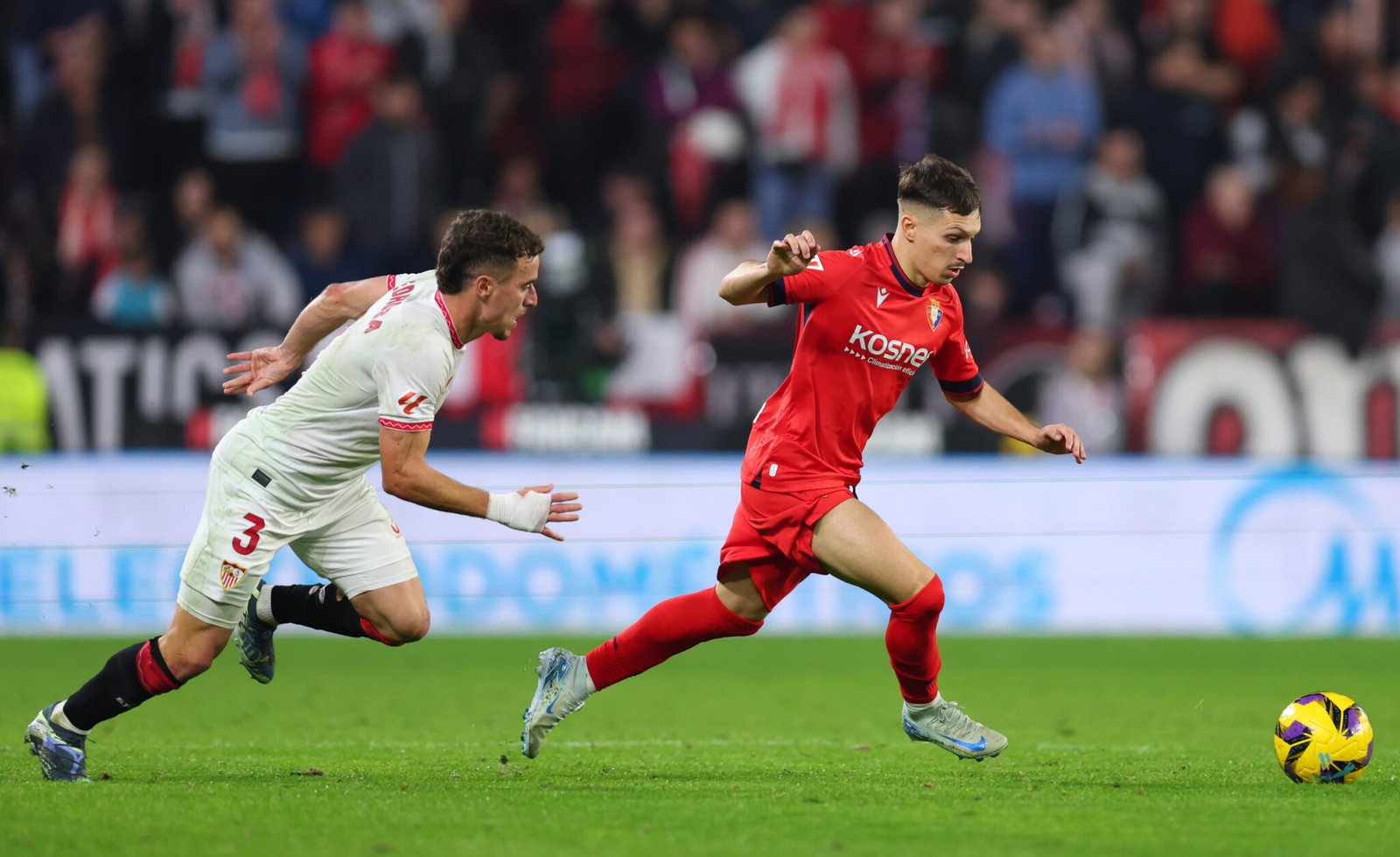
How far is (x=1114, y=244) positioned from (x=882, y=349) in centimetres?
921

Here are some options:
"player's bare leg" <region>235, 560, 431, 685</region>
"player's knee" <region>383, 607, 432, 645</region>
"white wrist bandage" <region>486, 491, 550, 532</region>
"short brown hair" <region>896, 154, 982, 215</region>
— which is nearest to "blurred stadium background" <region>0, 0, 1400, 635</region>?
"player's bare leg" <region>235, 560, 431, 685</region>

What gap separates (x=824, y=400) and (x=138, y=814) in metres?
2.96

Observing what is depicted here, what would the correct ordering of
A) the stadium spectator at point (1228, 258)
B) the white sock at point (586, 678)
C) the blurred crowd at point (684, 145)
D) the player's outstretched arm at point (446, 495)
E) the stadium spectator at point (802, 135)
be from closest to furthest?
the player's outstretched arm at point (446, 495)
the white sock at point (586, 678)
the blurred crowd at point (684, 145)
the stadium spectator at point (1228, 258)
the stadium spectator at point (802, 135)

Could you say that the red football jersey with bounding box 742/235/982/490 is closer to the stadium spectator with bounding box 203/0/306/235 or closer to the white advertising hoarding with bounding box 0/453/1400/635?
the white advertising hoarding with bounding box 0/453/1400/635

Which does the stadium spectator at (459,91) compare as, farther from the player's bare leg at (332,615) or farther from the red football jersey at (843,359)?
the red football jersey at (843,359)

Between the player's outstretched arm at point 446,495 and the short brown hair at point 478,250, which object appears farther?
the short brown hair at point 478,250

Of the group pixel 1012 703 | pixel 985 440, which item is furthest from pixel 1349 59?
pixel 1012 703

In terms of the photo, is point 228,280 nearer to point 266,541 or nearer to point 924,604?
point 266,541

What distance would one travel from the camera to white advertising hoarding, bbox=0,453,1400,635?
12797mm

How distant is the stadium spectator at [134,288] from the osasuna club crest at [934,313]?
976 centimetres

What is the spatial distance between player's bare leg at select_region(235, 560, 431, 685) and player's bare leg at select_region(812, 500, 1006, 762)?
1.62 m

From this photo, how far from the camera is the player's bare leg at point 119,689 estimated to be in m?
6.73

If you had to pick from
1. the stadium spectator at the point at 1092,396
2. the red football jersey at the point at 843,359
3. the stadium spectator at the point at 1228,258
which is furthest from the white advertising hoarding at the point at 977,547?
the red football jersey at the point at 843,359

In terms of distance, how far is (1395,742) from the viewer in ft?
26.8
